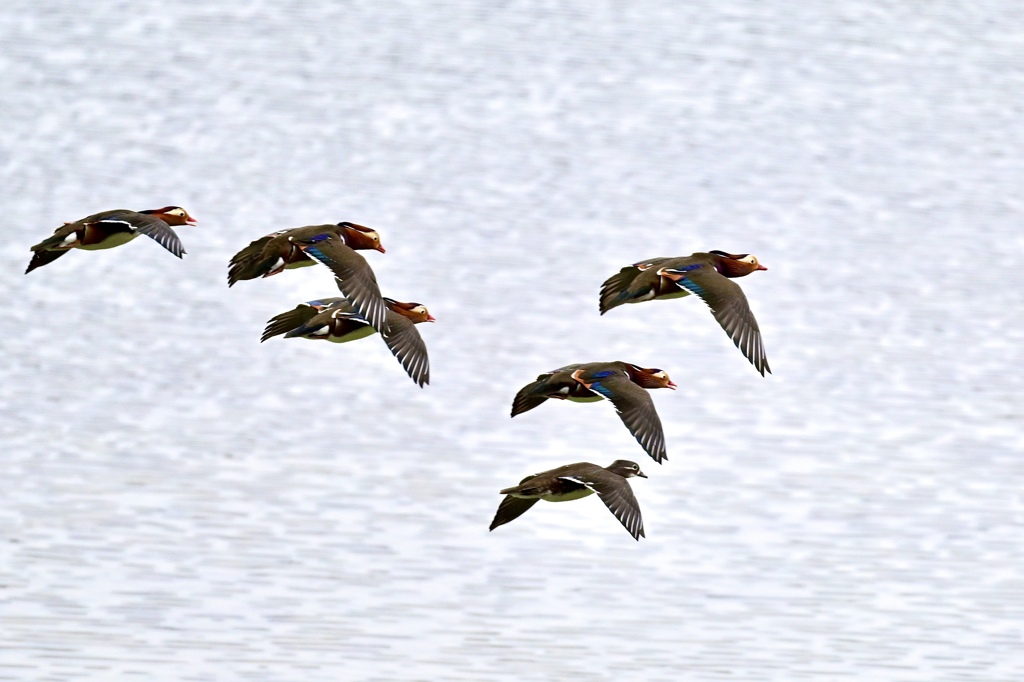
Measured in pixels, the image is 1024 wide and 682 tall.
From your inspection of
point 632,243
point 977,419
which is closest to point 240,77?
point 632,243

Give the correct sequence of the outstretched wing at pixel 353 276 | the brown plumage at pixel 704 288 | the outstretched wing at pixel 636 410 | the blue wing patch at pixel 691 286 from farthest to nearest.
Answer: the blue wing patch at pixel 691 286 < the brown plumage at pixel 704 288 < the outstretched wing at pixel 353 276 < the outstretched wing at pixel 636 410

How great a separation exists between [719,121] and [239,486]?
15.6 metres

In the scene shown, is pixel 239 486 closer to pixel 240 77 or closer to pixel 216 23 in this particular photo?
pixel 240 77

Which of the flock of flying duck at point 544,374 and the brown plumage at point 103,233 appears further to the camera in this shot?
the brown plumage at point 103,233

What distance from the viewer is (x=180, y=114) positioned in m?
32.6

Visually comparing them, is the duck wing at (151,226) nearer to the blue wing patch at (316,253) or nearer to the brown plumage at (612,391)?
the blue wing patch at (316,253)

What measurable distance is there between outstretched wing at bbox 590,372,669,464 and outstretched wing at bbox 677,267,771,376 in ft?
2.41

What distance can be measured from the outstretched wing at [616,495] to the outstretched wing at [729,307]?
118 centimetres

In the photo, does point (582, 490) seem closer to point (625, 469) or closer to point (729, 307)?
point (625, 469)

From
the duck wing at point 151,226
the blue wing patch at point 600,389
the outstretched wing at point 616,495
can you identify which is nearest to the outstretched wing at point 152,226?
the duck wing at point 151,226

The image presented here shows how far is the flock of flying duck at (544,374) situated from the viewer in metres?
13.9

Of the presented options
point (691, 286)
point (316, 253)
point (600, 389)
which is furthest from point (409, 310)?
point (691, 286)

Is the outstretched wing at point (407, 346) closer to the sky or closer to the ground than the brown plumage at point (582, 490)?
closer to the sky

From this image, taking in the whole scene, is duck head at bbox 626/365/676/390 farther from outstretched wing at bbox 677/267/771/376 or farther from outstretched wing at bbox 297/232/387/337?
outstretched wing at bbox 297/232/387/337
